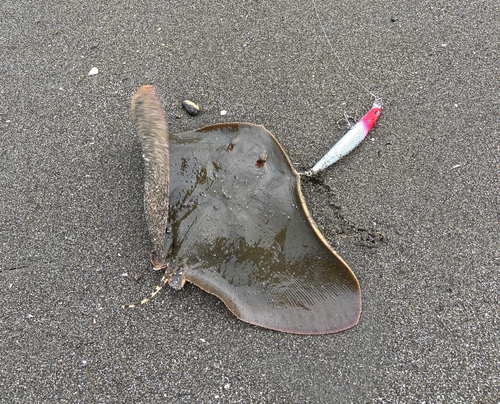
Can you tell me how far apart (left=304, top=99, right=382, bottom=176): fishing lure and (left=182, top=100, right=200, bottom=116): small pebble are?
3.32 feet

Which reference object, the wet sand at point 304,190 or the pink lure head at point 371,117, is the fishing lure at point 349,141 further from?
the wet sand at point 304,190

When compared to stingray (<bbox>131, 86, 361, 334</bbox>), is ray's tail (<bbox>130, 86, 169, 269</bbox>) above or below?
above

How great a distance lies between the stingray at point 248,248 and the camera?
78.4 inches

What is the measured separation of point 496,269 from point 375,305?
2.81 feet

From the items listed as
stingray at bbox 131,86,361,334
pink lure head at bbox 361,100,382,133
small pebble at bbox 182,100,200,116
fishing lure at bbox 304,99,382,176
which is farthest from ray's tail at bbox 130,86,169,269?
pink lure head at bbox 361,100,382,133

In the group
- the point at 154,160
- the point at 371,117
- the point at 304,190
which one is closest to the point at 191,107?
the point at 154,160

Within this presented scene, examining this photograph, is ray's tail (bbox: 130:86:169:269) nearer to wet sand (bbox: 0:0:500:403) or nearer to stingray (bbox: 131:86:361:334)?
stingray (bbox: 131:86:361:334)

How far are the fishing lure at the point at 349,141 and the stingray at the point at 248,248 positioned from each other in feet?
1.46

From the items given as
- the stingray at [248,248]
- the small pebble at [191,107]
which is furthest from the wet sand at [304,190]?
the stingray at [248,248]

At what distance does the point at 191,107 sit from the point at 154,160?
0.95 metres

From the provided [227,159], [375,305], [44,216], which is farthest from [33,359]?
[375,305]

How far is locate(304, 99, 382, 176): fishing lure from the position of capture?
2.44m

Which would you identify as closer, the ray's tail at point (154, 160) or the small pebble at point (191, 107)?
the ray's tail at point (154, 160)

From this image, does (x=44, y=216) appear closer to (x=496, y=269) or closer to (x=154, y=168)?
(x=154, y=168)
